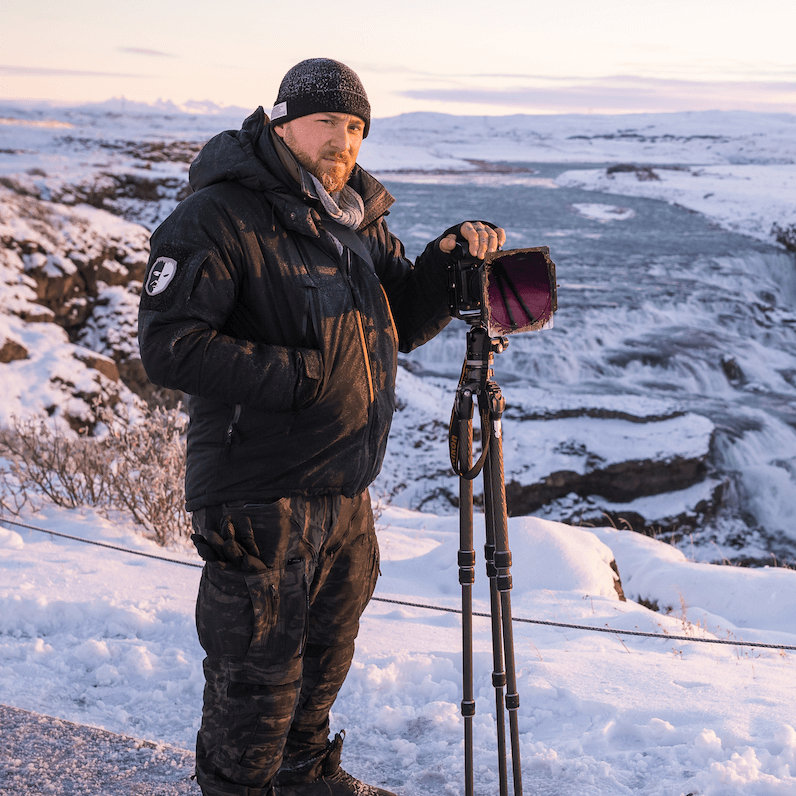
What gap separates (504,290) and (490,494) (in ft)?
1.81

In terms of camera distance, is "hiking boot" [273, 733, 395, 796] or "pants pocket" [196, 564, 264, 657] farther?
"hiking boot" [273, 733, 395, 796]

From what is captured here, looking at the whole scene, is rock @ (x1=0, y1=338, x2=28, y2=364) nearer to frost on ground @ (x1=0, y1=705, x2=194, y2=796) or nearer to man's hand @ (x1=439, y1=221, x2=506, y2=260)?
frost on ground @ (x1=0, y1=705, x2=194, y2=796)

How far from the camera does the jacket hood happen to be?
78.3 inches

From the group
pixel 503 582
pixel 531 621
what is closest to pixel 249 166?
pixel 503 582

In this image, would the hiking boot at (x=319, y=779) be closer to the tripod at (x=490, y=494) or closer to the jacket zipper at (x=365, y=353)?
the tripod at (x=490, y=494)

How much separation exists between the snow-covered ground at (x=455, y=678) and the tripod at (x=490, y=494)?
60cm

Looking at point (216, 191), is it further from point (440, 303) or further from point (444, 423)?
point (444, 423)

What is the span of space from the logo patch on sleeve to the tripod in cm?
79

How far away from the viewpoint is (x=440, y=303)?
2344 mm

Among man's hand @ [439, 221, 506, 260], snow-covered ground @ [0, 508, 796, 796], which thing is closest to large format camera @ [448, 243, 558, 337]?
man's hand @ [439, 221, 506, 260]

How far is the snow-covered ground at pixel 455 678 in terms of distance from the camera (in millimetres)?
2750

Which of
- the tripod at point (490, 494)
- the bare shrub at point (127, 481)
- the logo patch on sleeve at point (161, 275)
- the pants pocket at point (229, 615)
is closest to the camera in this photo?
the logo patch on sleeve at point (161, 275)

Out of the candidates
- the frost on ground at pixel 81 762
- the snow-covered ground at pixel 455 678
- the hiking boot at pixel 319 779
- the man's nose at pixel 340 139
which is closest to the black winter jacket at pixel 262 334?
the man's nose at pixel 340 139

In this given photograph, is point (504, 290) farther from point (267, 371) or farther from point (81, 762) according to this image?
point (81, 762)
